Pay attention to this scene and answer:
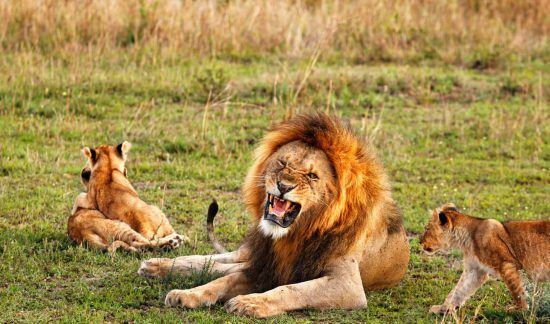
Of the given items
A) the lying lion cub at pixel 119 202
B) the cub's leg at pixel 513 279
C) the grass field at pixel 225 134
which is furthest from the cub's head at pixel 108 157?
the cub's leg at pixel 513 279

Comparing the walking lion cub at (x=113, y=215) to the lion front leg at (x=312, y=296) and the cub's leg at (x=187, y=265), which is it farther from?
the lion front leg at (x=312, y=296)

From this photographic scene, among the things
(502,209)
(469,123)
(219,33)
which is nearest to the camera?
(502,209)

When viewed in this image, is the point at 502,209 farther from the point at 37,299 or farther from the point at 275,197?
the point at 37,299

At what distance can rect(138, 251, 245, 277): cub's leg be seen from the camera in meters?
6.10

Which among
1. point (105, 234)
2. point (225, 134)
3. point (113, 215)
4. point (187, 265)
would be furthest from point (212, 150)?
point (187, 265)

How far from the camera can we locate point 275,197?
214 inches

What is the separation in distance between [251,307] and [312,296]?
35cm

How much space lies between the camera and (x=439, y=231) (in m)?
5.79

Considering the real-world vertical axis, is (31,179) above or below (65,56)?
below

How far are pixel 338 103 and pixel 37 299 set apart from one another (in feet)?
19.5

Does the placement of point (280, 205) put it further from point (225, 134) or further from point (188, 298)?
point (225, 134)

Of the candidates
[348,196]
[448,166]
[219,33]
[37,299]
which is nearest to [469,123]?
[448,166]

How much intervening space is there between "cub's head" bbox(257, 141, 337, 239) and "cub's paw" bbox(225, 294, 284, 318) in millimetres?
358

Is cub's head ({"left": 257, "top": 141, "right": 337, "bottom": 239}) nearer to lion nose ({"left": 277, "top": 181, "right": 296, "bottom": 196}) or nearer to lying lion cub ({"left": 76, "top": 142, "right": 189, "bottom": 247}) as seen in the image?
lion nose ({"left": 277, "top": 181, "right": 296, "bottom": 196})
